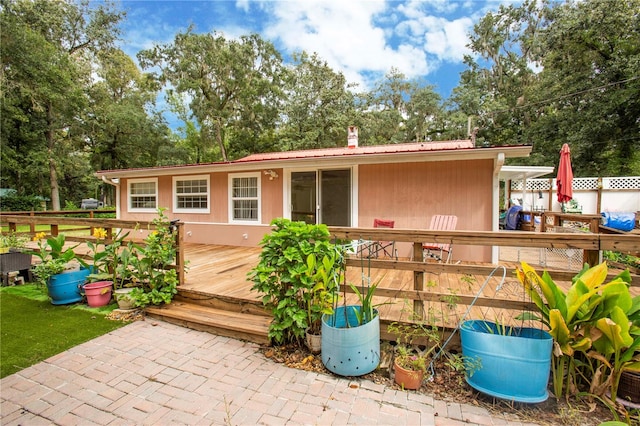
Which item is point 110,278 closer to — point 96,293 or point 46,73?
point 96,293

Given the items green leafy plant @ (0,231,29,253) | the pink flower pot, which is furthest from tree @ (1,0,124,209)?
the pink flower pot

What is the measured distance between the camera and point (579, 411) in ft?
6.31

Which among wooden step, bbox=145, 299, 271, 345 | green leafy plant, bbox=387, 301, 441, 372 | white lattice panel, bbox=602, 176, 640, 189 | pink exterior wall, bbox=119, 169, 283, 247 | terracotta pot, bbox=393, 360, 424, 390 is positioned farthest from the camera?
white lattice panel, bbox=602, 176, 640, 189

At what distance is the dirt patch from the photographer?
1.87 meters

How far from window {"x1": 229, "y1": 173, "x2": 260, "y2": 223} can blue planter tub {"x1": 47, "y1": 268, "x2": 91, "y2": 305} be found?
3.33 m

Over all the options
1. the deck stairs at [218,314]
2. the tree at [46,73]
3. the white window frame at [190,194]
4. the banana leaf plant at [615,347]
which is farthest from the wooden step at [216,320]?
the tree at [46,73]

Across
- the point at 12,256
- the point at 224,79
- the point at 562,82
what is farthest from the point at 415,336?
the point at 224,79

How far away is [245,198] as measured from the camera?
6.82 meters

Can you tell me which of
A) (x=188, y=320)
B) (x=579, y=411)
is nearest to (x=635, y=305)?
(x=579, y=411)

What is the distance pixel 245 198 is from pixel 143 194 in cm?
335

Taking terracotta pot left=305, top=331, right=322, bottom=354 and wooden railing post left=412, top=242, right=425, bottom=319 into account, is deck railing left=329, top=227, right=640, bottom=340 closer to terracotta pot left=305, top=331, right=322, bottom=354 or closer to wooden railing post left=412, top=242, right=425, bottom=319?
wooden railing post left=412, top=242, right=425, bottom=319

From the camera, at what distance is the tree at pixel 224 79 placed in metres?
17.2

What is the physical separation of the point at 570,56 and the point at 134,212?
17.9 m

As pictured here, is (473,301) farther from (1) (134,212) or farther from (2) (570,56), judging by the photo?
(2) (570,56)
